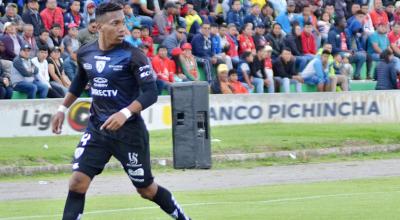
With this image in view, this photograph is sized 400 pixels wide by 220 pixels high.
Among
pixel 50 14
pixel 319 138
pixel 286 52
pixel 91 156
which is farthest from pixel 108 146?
pixel 286 52

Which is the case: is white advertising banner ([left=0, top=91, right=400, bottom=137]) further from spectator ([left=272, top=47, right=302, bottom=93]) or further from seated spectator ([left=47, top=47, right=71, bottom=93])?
spectator ([left=272, top=47, right=302, bottom=93])

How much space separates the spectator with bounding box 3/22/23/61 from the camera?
2361cm

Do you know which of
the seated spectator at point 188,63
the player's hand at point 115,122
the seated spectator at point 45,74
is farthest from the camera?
the seated spectator at point 188,63

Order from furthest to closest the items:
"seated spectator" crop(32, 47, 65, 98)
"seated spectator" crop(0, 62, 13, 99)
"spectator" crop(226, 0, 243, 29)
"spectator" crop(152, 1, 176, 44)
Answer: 1. "spectator" crop(226, 0, 243, 29)
2. "spectator" crop(152, 1, 176, 44)
3. "seated spectator" crop(32, 47, 65, 98)
4. "seated spectator" crop(0, 62, 13, 99)

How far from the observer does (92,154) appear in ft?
33.2

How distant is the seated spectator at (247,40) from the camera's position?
2889cm

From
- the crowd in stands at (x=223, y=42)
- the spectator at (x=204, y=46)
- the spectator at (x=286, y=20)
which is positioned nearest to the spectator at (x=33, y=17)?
the crowd in stands at (x=223, y=42)

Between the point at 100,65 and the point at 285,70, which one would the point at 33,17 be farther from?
the point at 100,65

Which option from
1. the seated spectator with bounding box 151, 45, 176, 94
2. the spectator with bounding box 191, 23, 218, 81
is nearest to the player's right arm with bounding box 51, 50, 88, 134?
the seated spectator with bounding box 151, 45, 176, 94

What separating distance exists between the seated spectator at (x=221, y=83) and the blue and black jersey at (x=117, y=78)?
53.9 ft

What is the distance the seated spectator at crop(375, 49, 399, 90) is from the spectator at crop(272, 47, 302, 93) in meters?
2.48

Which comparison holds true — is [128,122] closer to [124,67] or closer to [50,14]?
[124,67]

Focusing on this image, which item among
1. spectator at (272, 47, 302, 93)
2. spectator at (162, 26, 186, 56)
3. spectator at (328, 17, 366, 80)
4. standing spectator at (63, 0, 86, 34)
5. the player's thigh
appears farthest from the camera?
spectator at (328, 17, 366, 80)

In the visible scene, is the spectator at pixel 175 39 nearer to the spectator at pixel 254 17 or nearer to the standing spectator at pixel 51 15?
the standing spectator at pixel 51 15
